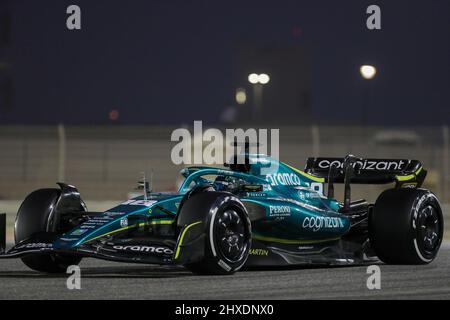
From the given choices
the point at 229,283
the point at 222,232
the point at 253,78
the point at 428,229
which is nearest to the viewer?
the point at 229,283

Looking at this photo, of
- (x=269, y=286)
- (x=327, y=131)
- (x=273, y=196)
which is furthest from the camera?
(x=327, y=131)

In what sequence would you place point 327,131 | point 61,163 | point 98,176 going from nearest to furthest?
1. point 61,163
2. point 327,131
3. point 98,176

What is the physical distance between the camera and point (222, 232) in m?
10.9

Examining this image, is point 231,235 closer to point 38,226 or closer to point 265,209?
point 265,209

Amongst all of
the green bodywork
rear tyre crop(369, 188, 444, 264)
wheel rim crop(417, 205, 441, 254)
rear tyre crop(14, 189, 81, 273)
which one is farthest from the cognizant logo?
rear tyre crop(14, 189, 81, 273)

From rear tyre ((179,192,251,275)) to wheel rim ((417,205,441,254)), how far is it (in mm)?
2202

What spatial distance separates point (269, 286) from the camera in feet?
33.0

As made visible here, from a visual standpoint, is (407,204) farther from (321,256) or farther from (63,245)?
(63,245)

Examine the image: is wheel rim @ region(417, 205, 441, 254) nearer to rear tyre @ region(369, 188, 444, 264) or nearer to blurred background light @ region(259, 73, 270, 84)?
rear tyre @ region(369, 188, 444, 264)

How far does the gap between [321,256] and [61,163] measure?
47.5 ft

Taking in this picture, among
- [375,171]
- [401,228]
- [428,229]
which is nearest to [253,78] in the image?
[375,171]

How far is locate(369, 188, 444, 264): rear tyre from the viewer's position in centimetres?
1212

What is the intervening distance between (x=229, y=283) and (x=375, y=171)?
3.86 m
